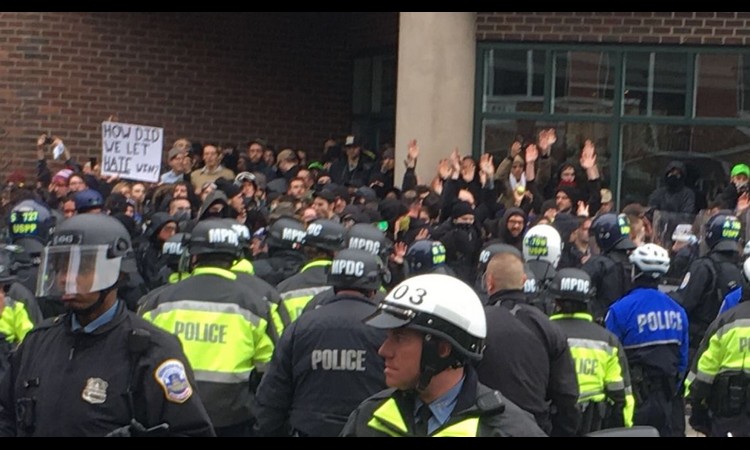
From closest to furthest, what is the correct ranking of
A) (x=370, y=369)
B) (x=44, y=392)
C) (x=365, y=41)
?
(x=44, y=392) → (x=370, y=369) → (x=365, y=41)

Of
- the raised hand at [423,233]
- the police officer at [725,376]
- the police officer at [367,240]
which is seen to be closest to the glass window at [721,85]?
the raised hand at [423,233]

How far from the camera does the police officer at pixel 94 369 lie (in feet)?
15.8

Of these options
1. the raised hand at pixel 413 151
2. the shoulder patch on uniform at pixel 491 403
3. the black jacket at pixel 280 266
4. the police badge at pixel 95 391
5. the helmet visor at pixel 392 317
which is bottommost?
the black jacket at pixel 280 266

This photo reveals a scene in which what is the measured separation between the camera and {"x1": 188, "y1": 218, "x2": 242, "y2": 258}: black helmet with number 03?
24.8 feet

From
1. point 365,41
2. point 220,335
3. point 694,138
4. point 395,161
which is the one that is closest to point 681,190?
point 694,138

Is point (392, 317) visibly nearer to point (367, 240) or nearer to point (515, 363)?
point (515, 363)

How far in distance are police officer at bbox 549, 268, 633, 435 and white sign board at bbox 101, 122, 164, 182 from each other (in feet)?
29.1

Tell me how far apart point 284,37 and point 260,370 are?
14.6 m

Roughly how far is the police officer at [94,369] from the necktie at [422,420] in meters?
0.94

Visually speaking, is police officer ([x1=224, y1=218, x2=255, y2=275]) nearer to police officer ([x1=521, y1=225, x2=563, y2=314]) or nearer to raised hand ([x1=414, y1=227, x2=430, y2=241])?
police officer ([x1=521, y1=225, x2=563, y2=314])

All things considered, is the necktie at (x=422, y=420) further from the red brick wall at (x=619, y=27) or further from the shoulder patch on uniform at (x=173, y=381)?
the red brick wall at (x=619, y=27)

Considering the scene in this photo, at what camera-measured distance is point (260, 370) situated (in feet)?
24.9

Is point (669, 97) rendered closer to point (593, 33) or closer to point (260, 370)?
point (593, 33)

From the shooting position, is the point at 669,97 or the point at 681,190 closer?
the point at 681,190
